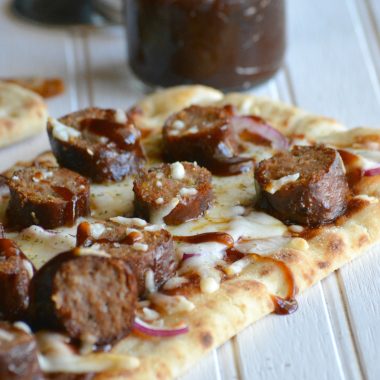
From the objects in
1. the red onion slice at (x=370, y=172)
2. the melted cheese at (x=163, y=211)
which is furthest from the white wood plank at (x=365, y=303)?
the melted cheese at (x=163, y=211)

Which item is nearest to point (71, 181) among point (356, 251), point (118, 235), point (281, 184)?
point (118, 235)

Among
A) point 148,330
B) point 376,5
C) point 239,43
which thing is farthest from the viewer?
point 376,5

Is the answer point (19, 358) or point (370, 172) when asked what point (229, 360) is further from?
point (370, 172)

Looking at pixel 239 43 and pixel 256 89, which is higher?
pixel 239 43

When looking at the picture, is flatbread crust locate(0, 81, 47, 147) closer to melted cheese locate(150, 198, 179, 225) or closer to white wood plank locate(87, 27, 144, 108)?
white wood plank locate(87, 27, 144, 108)

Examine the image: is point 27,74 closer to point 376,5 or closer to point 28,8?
point 28,8

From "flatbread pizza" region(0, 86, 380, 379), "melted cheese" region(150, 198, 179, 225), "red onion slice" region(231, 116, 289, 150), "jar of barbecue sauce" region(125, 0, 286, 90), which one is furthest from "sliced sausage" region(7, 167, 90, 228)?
"jar of barbecue sauce" region(125, 0, 286, 90)
